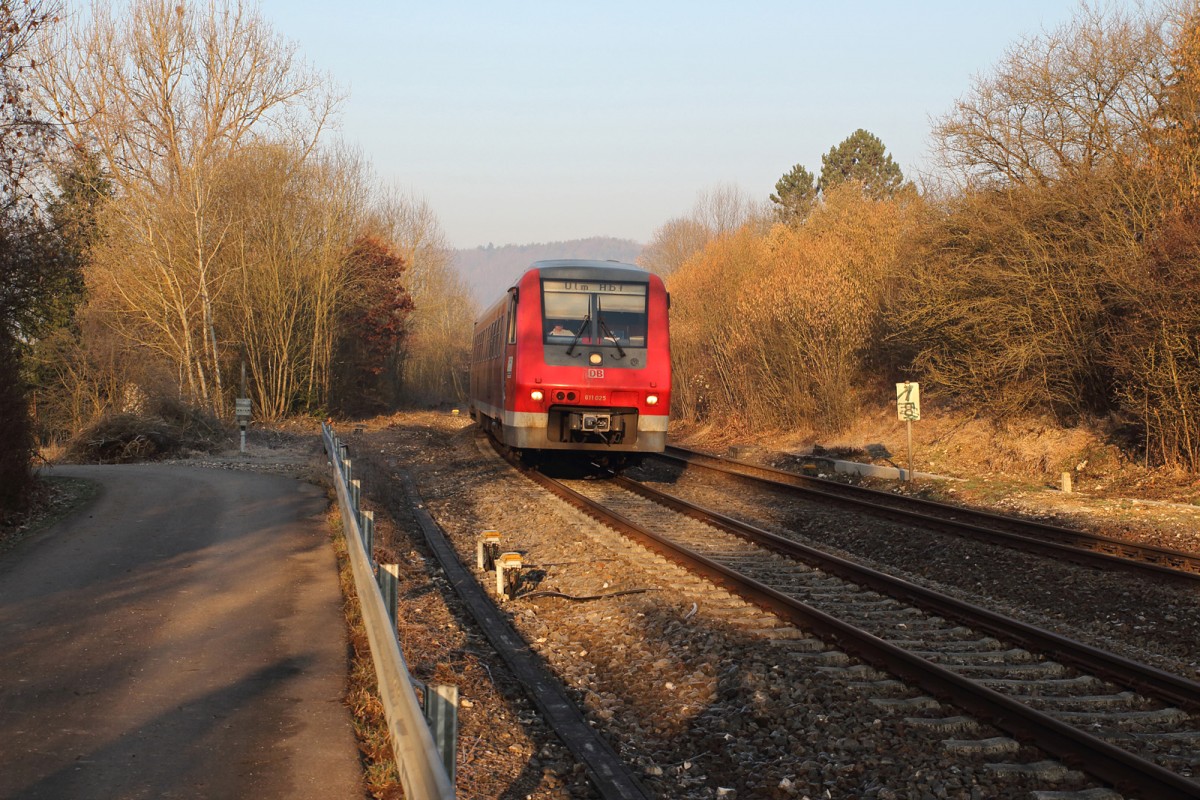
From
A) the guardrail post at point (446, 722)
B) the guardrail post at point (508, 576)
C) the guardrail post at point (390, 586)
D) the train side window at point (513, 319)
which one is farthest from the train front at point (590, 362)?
the guardrail post at point (446, 722)

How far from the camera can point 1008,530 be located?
12.7 metres

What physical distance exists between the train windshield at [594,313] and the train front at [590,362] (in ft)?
0.05

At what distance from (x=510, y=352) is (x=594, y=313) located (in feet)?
5.55

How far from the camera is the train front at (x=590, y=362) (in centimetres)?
1666

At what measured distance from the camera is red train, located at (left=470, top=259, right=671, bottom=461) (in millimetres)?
16656

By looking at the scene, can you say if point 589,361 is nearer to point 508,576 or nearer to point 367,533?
point 508,576

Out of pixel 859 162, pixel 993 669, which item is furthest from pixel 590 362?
pixel 859 162

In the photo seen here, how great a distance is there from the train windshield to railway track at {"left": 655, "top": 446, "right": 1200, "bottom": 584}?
3.54 metres

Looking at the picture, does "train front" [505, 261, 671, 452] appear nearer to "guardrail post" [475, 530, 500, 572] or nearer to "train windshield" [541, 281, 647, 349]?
"train windshield" [541, 281, 647, 349]

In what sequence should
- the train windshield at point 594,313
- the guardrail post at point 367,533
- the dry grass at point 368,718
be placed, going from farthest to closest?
the train windshield at point 594,313
the guardrail post at point 367,533
the dry grass at point 368,718

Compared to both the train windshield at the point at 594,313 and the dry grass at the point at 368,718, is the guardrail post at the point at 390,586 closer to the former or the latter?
the dry grass at the point at 368,718

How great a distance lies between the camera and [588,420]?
16766 millimetres

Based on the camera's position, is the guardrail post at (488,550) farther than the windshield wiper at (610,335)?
No

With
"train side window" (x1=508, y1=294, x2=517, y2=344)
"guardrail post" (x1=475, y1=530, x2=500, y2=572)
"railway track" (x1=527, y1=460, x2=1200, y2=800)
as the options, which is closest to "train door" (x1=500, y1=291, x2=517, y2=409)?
"train side window" (x1=508, y1=294, x2=517, y2=344)
